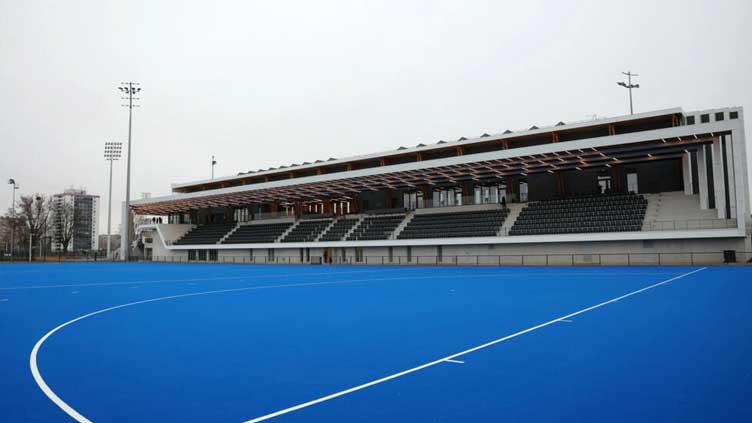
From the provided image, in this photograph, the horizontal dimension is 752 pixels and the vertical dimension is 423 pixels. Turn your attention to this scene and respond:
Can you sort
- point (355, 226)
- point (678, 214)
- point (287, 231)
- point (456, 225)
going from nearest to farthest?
point (678, 214) → point (456, 225) → point (355, 226) → point (287, 231)

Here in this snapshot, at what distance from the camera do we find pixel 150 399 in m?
5.79

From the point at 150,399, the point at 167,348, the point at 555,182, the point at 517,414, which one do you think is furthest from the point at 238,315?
the point at 555,182

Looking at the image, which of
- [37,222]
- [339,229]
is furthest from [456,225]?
[37,222]

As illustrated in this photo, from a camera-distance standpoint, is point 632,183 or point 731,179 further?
point 632,183

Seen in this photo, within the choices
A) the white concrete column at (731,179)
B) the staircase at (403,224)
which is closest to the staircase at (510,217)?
the staircase at (403,224)

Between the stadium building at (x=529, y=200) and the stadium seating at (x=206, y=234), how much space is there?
A: 68 cm

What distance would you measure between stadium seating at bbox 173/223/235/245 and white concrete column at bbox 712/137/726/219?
54.8 meters

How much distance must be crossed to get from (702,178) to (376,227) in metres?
29.1

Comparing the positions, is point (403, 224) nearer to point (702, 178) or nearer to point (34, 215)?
point (702, 178)

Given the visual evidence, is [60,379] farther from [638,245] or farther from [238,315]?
[638,245]

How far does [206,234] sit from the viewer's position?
2852 inches

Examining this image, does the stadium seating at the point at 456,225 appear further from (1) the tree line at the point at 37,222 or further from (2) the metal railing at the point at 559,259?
(1) the tree line at the point at 37,222

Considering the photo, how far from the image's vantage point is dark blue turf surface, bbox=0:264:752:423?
536 centimetres

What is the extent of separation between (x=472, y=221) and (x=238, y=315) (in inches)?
1465
